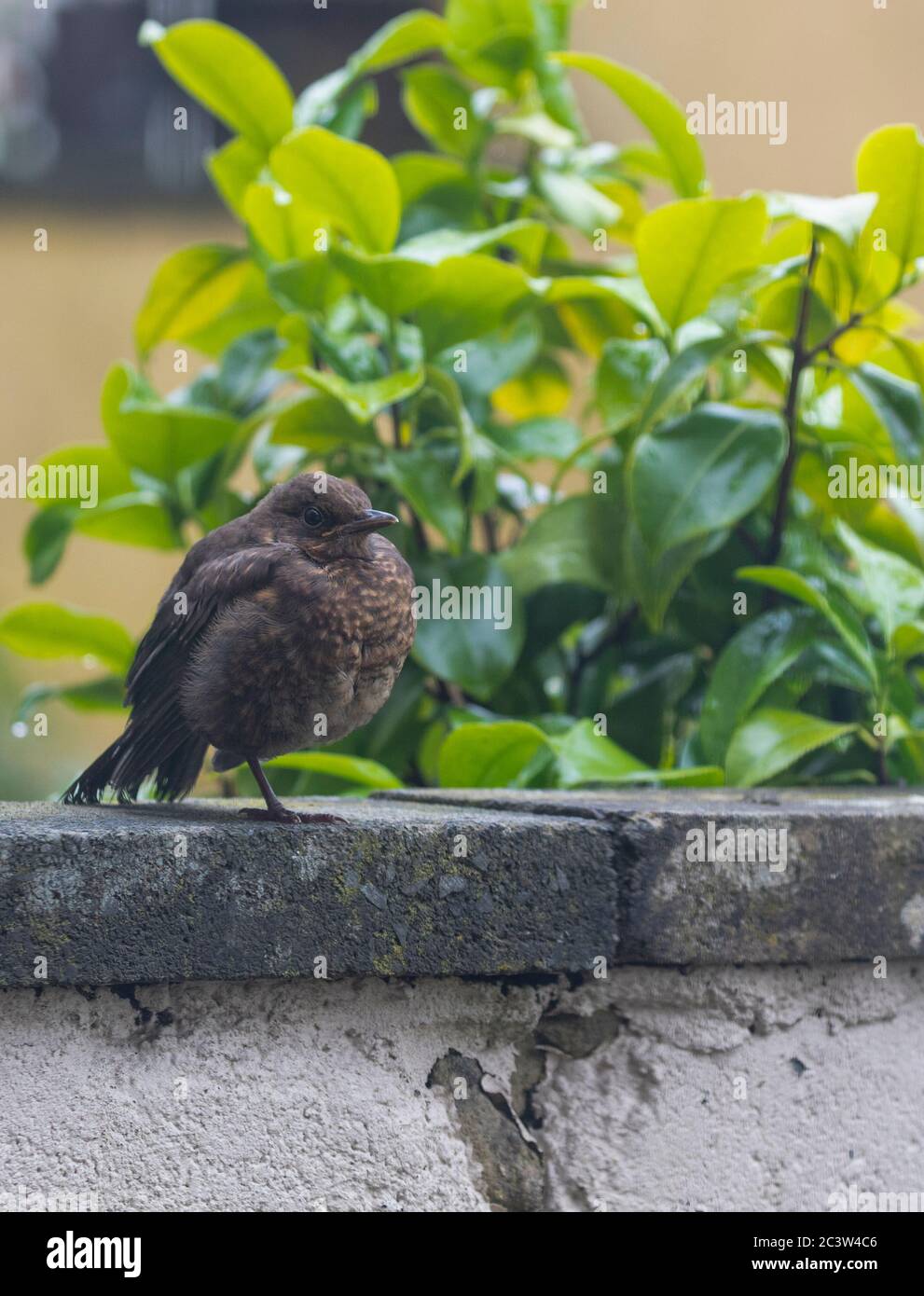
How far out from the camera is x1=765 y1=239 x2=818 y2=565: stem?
2.14 m

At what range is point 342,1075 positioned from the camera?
1.50 meters

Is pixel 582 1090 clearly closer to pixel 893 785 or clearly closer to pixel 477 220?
pixel 893 785

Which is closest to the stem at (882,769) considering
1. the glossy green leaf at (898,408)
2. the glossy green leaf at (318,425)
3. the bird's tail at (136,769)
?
the glossy green leaf at (898,408)

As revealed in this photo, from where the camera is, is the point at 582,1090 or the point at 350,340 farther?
the point at 350,340

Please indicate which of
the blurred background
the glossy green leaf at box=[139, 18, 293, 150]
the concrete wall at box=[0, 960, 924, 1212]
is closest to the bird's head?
the concrete wall at box=[0, 960, 924, 1212]

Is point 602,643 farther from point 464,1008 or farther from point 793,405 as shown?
point 464,1008

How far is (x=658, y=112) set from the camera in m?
2.32

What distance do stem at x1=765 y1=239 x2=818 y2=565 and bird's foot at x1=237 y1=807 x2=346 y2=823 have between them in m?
1.02

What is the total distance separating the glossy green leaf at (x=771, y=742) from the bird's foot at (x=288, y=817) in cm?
67

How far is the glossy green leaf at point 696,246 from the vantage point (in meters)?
2.05

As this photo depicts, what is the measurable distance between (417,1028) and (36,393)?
4.79 meters

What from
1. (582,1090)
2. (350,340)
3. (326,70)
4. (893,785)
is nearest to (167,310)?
(350,340)

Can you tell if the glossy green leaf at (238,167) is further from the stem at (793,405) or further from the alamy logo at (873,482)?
the alamy logo at (873,482)

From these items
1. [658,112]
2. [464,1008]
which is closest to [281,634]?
[464,1008]
